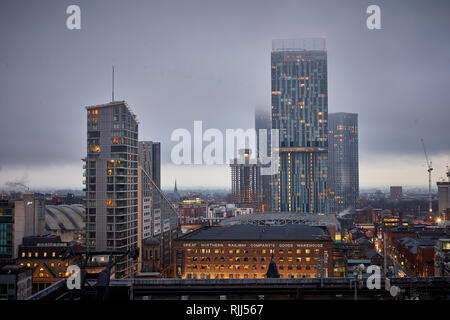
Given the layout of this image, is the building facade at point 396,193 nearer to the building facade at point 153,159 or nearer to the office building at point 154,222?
the building facade at point 153,159

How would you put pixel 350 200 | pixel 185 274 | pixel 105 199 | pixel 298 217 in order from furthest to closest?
pixel 350 200 < pixel 298 217 < pixel 185 274 < pixel 105 199

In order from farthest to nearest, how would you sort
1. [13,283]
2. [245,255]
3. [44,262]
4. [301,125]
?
[301,125], [245,255], [44,262], [13,283]

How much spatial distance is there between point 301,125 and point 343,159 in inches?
3119

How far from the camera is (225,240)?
34.7 meters

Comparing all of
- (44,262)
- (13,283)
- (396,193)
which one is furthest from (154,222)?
(396,193)

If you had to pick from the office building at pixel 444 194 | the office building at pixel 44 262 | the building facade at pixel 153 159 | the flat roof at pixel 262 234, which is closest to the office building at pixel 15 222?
the office building at pixel 44 262

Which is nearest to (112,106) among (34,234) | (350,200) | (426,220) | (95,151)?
(95,151)

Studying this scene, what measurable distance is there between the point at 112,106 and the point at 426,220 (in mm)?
71591

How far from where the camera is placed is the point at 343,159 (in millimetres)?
150375

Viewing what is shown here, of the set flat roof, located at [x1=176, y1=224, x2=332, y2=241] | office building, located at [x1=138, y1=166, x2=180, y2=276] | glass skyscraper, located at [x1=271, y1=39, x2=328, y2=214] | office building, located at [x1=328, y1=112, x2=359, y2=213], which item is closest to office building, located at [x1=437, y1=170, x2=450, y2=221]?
glass skyscraper, located at [x1=271, y1=39, x2=328, y2=214]

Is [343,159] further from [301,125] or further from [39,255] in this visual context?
[39,255]

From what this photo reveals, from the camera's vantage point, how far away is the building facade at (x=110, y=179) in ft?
99.8

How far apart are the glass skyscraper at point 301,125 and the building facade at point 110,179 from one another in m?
48.5
